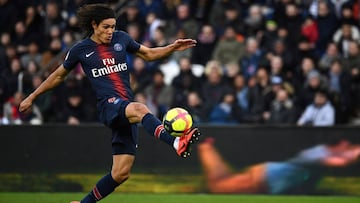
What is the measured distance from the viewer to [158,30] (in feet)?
54.2

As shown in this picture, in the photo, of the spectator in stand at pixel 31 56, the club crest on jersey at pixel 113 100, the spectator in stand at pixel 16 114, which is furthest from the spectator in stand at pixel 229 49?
the club crest on jersey at pixel 113 100

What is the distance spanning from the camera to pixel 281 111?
14977mm

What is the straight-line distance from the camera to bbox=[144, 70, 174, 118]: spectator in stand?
612 inches

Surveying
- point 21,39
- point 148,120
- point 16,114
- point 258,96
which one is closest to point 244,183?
point 258,96

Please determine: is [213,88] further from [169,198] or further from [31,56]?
[31,56]

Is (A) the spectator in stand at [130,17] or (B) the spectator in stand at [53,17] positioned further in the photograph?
(B) the spectator in stand at [53,17]

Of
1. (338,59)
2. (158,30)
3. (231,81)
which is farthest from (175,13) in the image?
(338,59)

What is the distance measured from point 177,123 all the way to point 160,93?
6937mm

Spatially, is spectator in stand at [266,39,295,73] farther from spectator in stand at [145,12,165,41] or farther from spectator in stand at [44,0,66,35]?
spectator in stand at [44,0,66,35]

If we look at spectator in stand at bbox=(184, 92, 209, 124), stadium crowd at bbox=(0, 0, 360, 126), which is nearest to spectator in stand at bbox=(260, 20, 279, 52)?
stadium crowd at bbox=(0, 0, 360, 126)

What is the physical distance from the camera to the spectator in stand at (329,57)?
15688 millimetres

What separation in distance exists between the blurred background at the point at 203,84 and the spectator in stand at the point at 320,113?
2 cm

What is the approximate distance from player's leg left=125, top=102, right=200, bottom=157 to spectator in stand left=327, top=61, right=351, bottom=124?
6384 mm

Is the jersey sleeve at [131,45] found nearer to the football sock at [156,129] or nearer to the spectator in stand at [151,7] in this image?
the football sock at [156,129]
